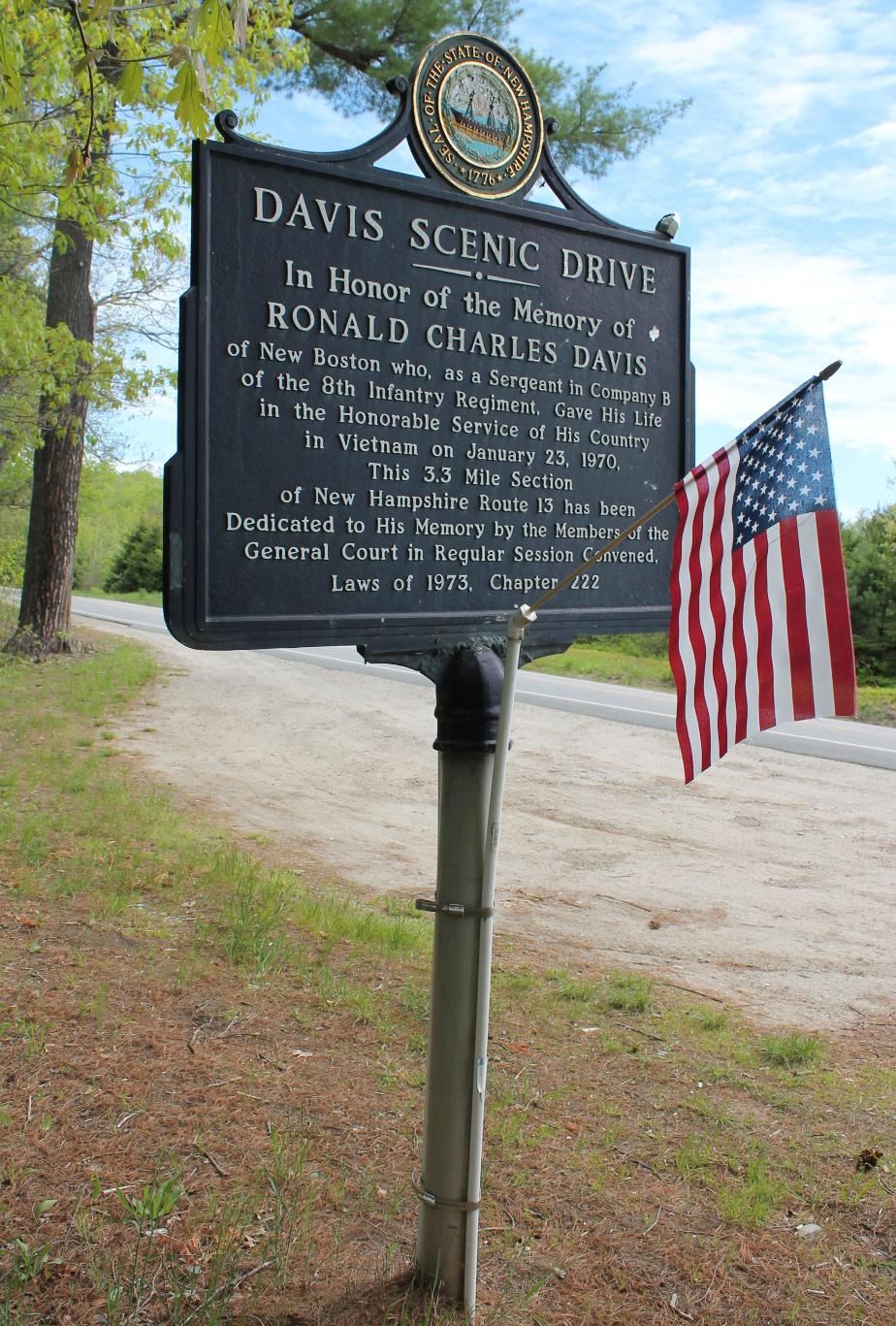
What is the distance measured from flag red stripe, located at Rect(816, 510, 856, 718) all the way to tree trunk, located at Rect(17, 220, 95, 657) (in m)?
12.8

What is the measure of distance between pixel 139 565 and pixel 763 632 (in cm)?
4727

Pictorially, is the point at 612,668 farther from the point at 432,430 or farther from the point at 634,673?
the point at 432,430

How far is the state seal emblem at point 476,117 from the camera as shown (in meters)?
2.89

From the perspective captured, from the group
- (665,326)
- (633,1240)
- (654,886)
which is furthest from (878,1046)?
(665,326)

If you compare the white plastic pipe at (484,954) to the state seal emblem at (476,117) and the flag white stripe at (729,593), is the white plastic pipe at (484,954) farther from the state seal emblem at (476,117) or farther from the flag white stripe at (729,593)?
the state seal emblem at (476,117)

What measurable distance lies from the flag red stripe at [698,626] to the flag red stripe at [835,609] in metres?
0.27

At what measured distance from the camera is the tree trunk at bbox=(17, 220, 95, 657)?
14.7 m

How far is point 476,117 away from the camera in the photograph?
117 inches

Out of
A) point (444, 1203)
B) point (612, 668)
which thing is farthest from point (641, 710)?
point (444, 1203)

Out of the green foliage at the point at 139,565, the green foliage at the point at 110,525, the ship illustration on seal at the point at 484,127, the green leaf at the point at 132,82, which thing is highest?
the green foliage at the point at 110,525

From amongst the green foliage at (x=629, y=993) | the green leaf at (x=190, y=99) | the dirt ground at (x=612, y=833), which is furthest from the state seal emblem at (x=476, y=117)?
the dirt ground at (x=612, y=833)

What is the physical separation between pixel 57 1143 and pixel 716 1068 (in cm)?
230

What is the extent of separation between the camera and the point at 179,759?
32.7 ft

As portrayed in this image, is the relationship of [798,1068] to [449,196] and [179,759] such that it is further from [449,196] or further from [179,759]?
[179,759]
